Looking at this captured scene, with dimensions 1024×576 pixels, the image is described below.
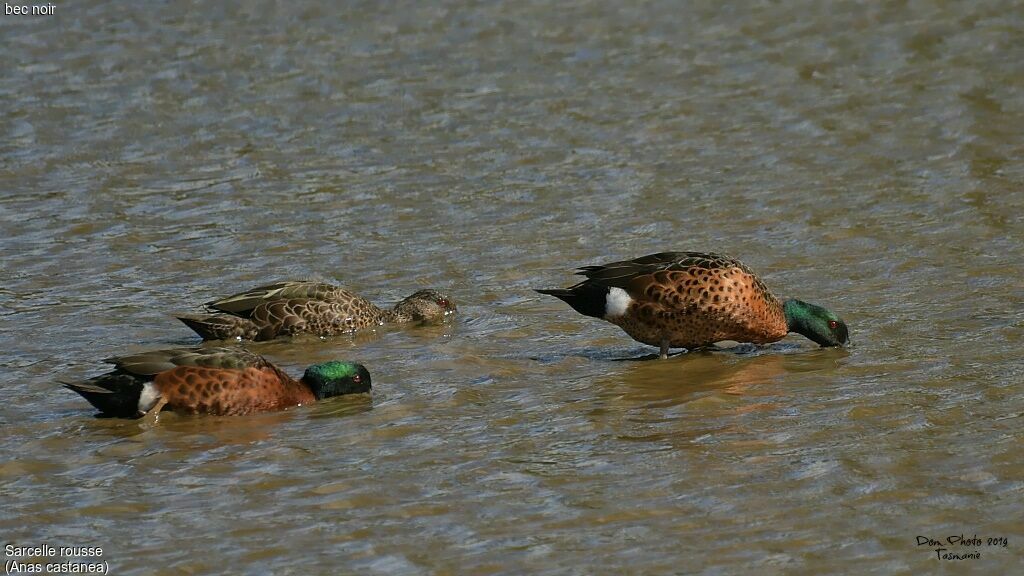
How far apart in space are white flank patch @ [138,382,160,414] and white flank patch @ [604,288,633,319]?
229cm

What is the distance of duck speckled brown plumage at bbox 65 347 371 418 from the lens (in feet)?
25.2

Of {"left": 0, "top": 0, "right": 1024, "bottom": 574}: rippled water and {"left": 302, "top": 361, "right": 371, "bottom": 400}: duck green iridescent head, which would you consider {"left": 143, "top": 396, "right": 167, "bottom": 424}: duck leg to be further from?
{"left": 302, "top": 361, "right": 371, "bottom": 400}: duck green iridescent head

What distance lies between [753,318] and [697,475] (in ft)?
7.29

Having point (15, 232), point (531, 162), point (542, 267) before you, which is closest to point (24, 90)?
point (15, 232)

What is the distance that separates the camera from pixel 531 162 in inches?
495

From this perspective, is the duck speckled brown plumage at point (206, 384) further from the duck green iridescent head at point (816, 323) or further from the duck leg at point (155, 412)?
the duck green iridescent head at point (816, 323)

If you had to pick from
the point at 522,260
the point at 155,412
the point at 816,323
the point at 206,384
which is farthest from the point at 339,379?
the point at 522,260

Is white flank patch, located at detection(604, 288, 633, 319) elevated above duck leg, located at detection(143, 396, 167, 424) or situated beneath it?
elevated above

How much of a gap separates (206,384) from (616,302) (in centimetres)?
209

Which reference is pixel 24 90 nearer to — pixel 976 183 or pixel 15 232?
pixel 15 232

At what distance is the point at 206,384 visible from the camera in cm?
781

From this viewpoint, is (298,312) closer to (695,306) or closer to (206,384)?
(206,384)

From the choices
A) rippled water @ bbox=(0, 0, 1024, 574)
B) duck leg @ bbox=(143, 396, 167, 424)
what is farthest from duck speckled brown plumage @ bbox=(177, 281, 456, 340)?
duck leg @ bbox=(143, 396, 167, 424)

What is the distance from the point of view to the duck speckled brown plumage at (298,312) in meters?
9.50
